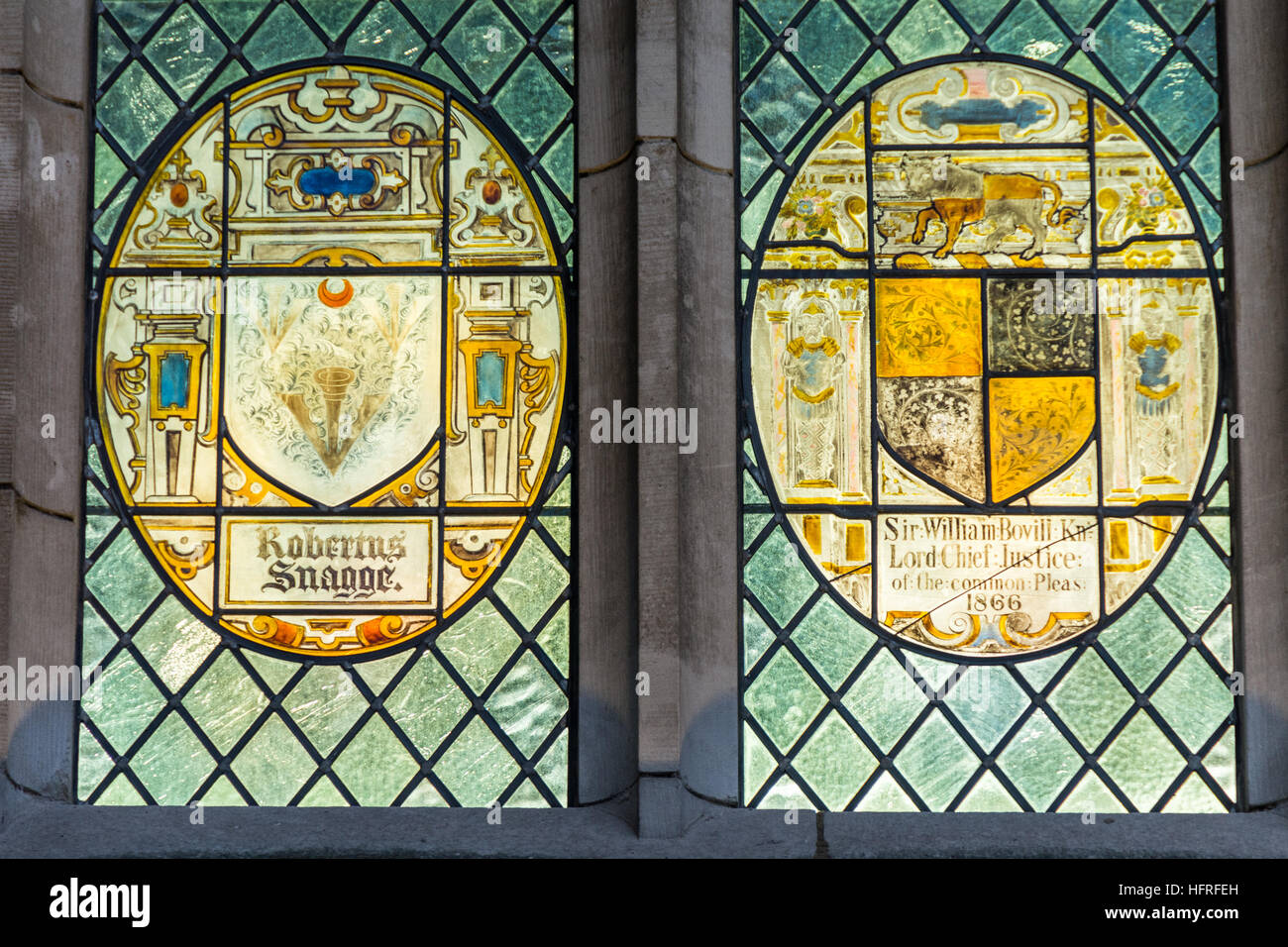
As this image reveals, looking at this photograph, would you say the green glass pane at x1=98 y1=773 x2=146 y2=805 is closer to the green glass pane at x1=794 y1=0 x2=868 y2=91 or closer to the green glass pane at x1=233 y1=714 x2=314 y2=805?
the green glass pane at x1=233 y1=714 x2=314 y2=805

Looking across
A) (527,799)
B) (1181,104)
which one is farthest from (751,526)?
(1181,104)

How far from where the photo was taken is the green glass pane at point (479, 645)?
11.9 ft

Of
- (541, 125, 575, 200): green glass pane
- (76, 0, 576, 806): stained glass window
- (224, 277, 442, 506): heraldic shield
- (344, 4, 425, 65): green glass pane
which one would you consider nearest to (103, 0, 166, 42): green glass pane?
(76, 0, 576, 806): stained glass window

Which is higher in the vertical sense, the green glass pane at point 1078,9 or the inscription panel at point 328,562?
the green glass pane at point 1078,9

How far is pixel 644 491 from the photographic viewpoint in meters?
3.45

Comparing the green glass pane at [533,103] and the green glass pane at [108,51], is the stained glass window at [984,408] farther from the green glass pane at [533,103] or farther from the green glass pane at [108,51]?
the green glass pane at [108,51]

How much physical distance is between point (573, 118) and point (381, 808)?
1911mm

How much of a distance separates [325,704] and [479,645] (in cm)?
43

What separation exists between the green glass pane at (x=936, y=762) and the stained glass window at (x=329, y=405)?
2.92 ft

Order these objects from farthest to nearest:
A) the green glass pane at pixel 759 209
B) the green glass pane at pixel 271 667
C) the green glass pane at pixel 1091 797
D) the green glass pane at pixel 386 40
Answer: the green glass pane at pixel 386 40
the green glass pane at pixel 759 209
the green glass pane at pixel 271 667
the green glass pane at pixel 1091 797

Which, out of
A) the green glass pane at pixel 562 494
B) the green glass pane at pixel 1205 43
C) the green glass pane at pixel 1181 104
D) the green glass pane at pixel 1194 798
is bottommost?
the green glass pane at pixel 1194 798

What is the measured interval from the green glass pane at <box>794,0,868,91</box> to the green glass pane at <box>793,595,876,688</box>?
1.44 meters

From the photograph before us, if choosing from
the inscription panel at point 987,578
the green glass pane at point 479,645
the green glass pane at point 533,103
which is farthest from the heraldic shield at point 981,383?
the green glass pane at point 479,645

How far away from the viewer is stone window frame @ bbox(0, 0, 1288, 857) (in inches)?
134
